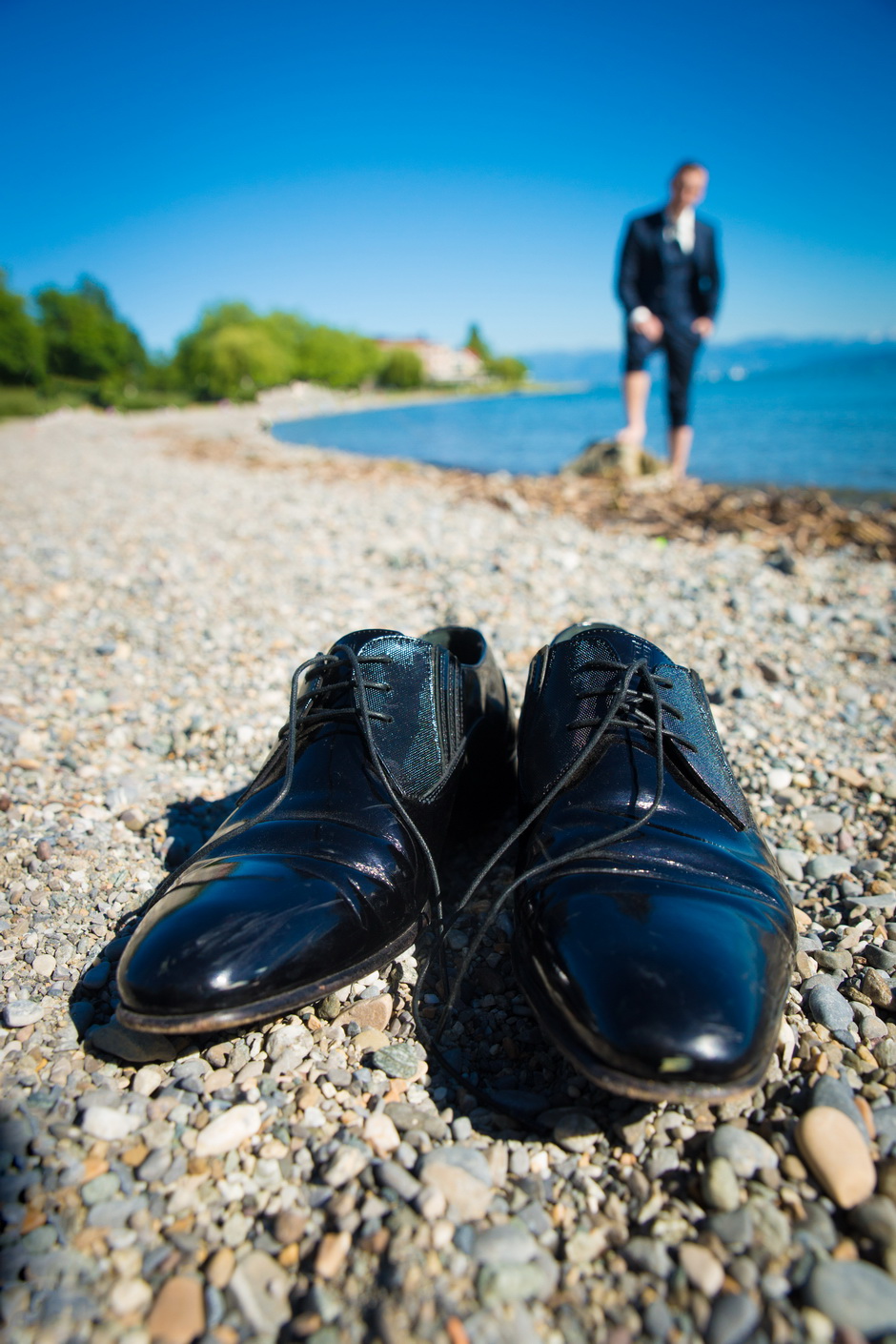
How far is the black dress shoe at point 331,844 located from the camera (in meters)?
1.27

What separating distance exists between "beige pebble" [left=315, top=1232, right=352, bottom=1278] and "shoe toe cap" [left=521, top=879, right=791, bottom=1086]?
44 cm

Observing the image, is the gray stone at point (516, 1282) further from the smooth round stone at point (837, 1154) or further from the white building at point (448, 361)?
the white building at point (448, 361)

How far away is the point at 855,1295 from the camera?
912mm

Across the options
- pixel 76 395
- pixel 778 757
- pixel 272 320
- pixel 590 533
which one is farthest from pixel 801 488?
pixel 272 320

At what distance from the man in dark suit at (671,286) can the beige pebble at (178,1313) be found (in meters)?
7.82

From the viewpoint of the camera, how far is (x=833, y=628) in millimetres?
3850

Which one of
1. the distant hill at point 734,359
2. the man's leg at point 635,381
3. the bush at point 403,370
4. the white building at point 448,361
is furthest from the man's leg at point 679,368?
the white building at point 448,361

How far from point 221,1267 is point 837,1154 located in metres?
0.94

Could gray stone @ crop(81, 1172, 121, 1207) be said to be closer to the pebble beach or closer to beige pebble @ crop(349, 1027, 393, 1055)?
the pebble beach

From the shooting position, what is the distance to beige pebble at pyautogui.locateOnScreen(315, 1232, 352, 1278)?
100 cm

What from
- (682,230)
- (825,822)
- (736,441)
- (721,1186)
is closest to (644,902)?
(721,1186)

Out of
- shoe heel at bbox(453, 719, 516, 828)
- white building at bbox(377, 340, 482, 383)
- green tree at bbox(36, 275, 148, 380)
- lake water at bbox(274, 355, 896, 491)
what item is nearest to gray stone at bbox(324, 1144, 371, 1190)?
shoe heel at bbox(453, 719, 516, 828)

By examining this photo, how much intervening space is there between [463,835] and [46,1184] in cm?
128

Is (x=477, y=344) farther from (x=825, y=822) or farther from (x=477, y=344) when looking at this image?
(x=825, y=822)
